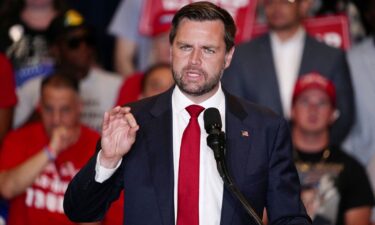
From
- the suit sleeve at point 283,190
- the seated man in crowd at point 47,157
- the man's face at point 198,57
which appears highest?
the man's face at point 198,57

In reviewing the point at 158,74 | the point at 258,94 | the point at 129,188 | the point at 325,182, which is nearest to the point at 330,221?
the point at 325,182

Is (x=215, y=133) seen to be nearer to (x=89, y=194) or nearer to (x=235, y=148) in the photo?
(x=235, y=148)

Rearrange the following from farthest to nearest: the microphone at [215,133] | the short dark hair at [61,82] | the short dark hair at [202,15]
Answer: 1. the short dark hair at [61,82]
2. the short dark hair at [202,15]
3. the microphone at [215,133]

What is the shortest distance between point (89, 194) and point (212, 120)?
497mm

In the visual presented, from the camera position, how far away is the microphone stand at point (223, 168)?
3186 mm

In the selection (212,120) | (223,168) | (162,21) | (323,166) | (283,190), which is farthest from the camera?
(162,21)

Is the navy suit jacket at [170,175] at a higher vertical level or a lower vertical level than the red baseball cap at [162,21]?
higher

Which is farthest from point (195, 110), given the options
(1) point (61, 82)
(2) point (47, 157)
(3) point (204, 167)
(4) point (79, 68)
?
(4) point (79, 68)

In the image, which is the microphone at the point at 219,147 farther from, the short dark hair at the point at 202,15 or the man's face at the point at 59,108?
the man's face at the point at 59,108

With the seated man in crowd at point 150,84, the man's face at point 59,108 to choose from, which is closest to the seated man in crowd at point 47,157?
the man's face at point 59,108

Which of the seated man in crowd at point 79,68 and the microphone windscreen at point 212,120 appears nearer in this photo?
the microphone windscreen at point 212,120

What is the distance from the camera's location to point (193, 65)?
3.46m

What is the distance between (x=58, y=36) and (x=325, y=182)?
197 centimetres

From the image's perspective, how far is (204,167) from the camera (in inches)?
138
